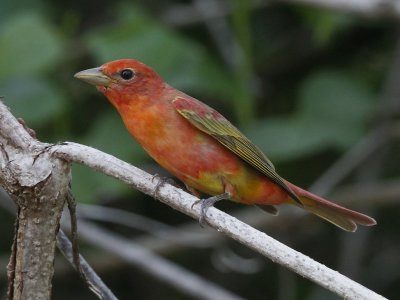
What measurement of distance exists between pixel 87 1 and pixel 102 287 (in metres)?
3.14

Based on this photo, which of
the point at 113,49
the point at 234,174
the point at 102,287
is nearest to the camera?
the point at 102,287

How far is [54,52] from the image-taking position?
168 inches

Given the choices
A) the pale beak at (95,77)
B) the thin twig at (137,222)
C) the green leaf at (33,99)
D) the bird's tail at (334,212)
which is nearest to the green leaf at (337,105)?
the thin twig at (137,222)

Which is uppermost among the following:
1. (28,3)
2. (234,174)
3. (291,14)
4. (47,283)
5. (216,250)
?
(291,14)

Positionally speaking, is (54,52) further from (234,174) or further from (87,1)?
(234,174)

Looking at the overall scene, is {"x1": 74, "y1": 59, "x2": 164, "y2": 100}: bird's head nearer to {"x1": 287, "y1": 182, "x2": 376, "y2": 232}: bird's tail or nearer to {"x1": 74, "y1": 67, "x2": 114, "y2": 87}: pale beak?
{"x1": 74, "y1": 67, "x2": 114, "y2": 87}: pale beak

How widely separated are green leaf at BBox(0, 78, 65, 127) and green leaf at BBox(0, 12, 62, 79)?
10 centimetres

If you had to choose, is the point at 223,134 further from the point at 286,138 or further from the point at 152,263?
the point at 152,263

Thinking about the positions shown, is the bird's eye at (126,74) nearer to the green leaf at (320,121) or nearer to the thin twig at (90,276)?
the thin twig at (90,276)

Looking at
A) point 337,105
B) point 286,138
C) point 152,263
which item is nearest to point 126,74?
point 286,138

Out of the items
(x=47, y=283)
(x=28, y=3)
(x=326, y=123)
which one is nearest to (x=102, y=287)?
(x=47, y=283)

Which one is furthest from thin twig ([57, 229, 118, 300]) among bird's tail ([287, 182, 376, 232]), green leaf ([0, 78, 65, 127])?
green leaf ([0, 78, 65, 127])

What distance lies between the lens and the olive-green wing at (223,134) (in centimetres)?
310

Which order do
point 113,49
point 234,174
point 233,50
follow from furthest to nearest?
point 233,50 < point 113,49 < point 234,174
